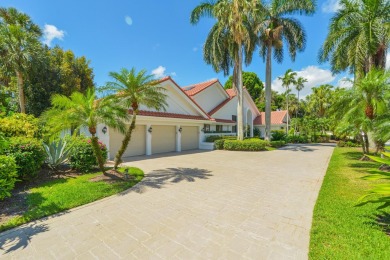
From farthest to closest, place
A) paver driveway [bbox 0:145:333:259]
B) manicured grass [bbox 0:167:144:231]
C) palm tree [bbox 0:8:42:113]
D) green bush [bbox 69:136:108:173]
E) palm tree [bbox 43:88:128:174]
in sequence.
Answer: palm tree [bbox 0:8:42:113], green bush [bbox 69:136:108:173], palm tree [bbox 43:88:128:174], manicured grass [bbox 0:167:144:231], paver driveway [bbox 0:145:333:259]

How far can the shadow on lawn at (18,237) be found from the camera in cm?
374

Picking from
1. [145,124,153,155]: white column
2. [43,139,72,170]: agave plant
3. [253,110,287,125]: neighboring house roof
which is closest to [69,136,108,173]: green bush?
[43,139,72,170]: agave plant

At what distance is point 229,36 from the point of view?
18500mm

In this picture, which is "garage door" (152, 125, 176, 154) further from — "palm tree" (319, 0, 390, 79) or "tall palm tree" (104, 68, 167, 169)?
"palm tree" (319, 0, 390, 79)

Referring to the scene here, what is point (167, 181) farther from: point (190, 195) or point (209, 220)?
point (209, 220)

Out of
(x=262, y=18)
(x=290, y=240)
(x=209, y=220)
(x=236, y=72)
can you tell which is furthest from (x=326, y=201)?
(x=262, y=18)

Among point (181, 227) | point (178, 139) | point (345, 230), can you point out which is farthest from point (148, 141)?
point (345, 230)

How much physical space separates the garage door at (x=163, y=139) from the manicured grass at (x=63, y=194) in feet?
27.6

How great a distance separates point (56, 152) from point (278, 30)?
21641 millimetres

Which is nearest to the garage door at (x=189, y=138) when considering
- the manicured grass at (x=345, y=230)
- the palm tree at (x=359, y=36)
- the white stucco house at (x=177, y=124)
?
the white stucco house at (x=177, y=124)

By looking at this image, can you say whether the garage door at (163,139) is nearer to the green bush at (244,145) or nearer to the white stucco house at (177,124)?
the white stucco house at (177,124)

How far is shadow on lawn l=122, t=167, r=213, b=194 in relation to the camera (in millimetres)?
7532

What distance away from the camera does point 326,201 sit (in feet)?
19.1

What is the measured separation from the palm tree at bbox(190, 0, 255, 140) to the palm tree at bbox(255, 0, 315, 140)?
7.11ft
